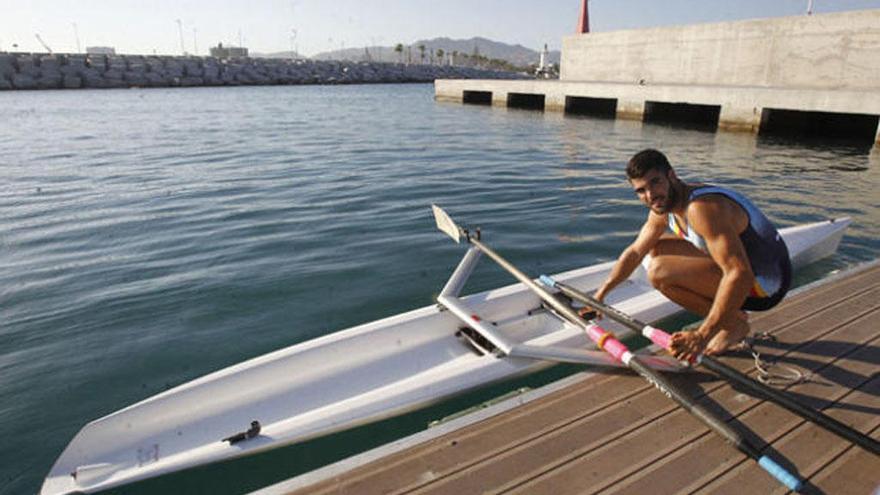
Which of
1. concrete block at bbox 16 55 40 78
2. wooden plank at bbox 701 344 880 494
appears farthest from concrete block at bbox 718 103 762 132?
concrete block at bbox 16 55 40 78

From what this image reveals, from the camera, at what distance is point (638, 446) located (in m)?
3.11

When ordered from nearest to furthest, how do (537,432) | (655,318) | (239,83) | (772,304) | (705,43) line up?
(537,432) < (772,304) < (655,318) < (705,43) < (239,83)

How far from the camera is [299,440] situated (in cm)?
368

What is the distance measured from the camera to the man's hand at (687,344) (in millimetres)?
3412

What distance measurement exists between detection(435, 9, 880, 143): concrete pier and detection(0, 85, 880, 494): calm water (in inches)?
98.9

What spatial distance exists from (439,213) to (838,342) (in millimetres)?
4146

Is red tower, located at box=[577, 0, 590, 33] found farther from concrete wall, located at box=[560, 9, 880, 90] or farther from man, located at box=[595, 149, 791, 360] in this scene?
man, located at box=[595, 149, 791, 360]

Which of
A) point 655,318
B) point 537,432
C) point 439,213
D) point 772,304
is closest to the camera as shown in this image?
point 537,432

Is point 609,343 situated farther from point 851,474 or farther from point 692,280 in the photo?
point 851,474

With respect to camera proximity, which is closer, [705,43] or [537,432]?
[537,432]

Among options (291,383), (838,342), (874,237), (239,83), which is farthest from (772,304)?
(239,83)

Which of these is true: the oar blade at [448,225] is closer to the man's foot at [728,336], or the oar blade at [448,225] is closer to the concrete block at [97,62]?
the man's foot at [728,336]

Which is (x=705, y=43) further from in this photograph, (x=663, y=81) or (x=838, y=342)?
(x=838, y=342)

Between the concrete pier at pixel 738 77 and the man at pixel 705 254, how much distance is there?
19.5 meters
